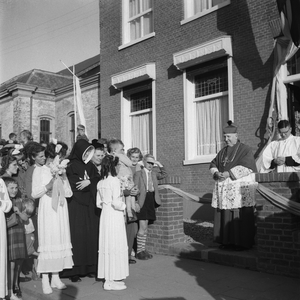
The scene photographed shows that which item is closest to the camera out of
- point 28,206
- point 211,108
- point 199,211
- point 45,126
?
point 28,206

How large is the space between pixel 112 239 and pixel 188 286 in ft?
3.92

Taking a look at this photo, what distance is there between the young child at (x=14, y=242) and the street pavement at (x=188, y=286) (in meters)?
0.29

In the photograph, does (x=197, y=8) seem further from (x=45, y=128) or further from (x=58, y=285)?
(x=45, y=128)

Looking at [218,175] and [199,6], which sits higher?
[199,6]

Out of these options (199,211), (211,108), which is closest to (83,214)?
(199,211)

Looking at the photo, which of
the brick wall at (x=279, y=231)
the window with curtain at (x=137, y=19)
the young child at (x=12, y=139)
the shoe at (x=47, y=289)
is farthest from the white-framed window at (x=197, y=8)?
the shoe at (x=47, y=289)

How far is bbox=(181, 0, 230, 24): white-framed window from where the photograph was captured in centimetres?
1231

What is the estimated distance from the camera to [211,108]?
12.5 metres

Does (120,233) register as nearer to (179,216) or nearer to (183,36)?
(179,216)

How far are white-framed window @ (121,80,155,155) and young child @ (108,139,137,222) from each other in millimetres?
6831

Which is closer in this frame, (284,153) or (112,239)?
(112,239)

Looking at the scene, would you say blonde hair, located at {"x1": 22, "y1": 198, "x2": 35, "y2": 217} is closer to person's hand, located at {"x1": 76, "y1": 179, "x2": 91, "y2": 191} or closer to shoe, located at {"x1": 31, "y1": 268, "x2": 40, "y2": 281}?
person's hand, located at {"x1": 76, "y1": 179, "x2": 91, "y2": 191}

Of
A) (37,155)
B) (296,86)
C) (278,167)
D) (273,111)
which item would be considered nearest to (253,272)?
(278,167)

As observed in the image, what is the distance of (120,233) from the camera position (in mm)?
5484
